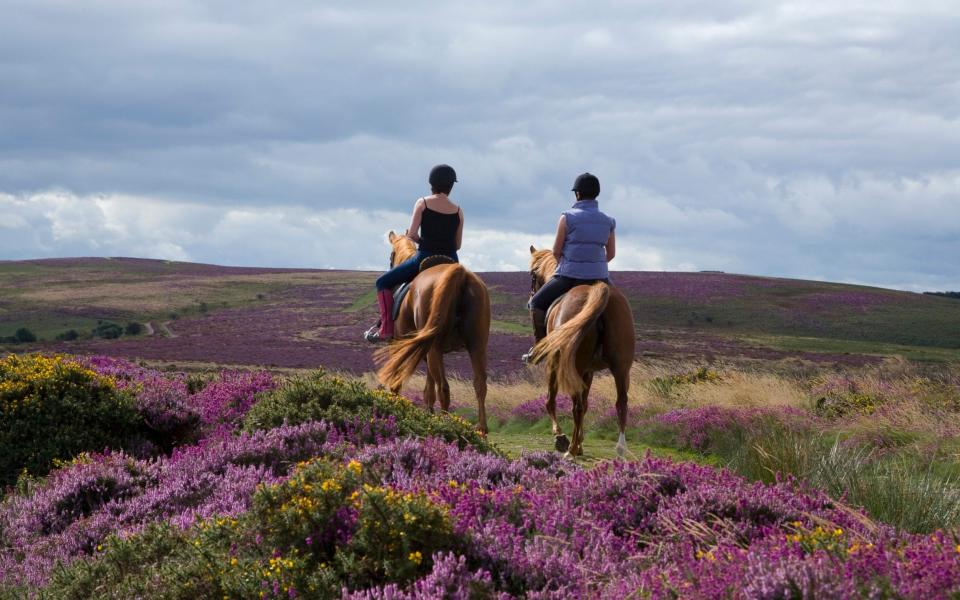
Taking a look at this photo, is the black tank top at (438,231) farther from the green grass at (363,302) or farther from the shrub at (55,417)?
the green grass at (363,302)

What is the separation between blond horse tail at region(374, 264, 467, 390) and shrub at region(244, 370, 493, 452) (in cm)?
114

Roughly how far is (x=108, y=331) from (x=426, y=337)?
43.6 meters

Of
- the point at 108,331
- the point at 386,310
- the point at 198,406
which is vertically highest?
the point at 386,310

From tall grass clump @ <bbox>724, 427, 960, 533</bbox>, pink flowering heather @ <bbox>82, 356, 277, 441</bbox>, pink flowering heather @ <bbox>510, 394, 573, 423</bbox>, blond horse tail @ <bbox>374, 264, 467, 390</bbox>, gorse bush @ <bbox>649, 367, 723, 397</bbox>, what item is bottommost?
pink flowering heather @ <bbox>510, 394, 573, 423</bbox>

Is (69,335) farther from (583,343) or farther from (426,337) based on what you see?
(583,343)

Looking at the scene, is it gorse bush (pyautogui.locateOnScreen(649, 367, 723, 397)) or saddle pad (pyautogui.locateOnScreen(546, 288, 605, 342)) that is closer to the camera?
saddle pad (pyautogui.locateOnScreen(546, 288, 605, 342))

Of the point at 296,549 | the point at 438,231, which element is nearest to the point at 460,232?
the point at 438,231

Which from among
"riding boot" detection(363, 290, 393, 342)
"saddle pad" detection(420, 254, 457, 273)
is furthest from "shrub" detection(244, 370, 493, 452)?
"saddle pad" detection(420, 254, 457, 273)

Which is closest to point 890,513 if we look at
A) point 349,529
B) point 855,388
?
point 349,529

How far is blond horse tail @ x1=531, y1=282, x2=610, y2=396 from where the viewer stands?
1081 cm

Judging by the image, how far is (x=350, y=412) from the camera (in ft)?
30.6

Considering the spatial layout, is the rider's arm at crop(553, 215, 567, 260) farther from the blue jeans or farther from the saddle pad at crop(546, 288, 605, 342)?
the blue jeans

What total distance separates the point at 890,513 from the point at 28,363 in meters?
10.8

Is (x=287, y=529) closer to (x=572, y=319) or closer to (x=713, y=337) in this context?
(x=572, y=319)
